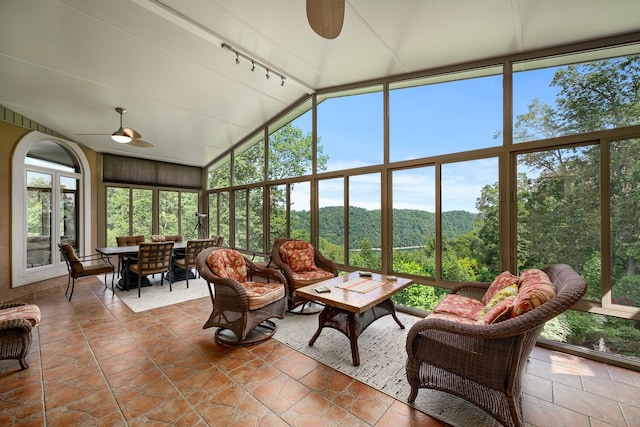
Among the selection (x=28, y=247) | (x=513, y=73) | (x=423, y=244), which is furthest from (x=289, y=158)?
(x=28, y=247)

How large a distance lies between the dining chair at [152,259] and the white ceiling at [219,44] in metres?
2.43

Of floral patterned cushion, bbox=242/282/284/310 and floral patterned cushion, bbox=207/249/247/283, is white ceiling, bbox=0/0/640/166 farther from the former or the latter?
floral patterned cushion, bbox=242/282/284/310

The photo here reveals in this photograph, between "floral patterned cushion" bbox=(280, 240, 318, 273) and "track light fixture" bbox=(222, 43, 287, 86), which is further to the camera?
"floral patterned cushion" bbox=(280, 240, 318, 273)

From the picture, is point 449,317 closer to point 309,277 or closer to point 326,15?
point 309,277

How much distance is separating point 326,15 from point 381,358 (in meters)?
2.91

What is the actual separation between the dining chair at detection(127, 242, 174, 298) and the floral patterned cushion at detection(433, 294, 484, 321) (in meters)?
4.45

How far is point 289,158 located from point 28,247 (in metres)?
5.09

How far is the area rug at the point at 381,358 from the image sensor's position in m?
1.89

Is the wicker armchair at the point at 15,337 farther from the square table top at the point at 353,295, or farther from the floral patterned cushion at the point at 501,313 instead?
the floral patterned cushion at the point at 501,313

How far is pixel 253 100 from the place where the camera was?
5.07 meters

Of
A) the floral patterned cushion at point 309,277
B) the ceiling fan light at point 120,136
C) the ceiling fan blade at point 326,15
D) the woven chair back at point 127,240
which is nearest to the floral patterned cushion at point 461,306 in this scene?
the floral patterned cushion at point 309,277

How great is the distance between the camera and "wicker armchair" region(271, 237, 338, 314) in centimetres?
364

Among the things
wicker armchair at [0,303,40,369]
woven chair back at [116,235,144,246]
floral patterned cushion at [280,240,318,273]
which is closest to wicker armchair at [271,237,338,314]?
floral patterned cushion at [280,240,318,273]

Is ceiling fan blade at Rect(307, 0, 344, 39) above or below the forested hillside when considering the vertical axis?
above
